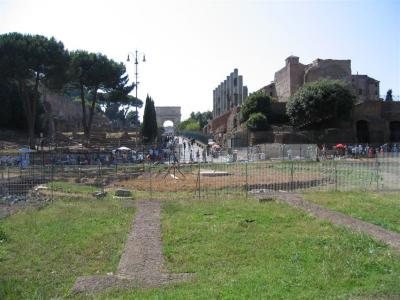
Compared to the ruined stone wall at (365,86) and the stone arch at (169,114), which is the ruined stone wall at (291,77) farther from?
the stone arch at (169,114)

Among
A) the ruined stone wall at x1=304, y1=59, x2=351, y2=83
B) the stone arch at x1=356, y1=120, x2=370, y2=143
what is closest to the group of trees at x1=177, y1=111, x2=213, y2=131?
the ruined stone wall at x1=304, y1=59, x2=351, y2=83

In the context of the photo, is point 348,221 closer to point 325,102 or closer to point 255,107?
point 325,102

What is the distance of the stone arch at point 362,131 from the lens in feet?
159

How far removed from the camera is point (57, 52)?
4134 centimetres

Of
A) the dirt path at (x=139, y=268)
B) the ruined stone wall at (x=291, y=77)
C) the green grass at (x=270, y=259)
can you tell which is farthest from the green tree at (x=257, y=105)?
the dirt path at (x=139, y=268)

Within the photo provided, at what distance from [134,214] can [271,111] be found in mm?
41900

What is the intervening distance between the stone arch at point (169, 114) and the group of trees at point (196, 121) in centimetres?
460

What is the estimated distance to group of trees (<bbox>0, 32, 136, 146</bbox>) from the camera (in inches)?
1553

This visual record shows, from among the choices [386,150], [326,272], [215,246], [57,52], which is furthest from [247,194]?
[57,52]

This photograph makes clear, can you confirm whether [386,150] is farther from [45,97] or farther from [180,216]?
[45,97]

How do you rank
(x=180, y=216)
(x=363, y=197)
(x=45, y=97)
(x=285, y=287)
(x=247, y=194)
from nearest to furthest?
(x=285, y=287) < (x=180, y=216) < (x=363, y=197) < (x=247, y=194) < (x=45, y=97)

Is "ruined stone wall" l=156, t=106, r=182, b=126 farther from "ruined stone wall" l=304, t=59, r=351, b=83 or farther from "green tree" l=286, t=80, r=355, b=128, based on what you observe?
"green tree" l=286, t=80, r=355, b=128

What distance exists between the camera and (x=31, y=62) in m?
39.9

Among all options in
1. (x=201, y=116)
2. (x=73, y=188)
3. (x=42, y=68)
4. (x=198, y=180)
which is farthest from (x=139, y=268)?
(x=201, y=116)
